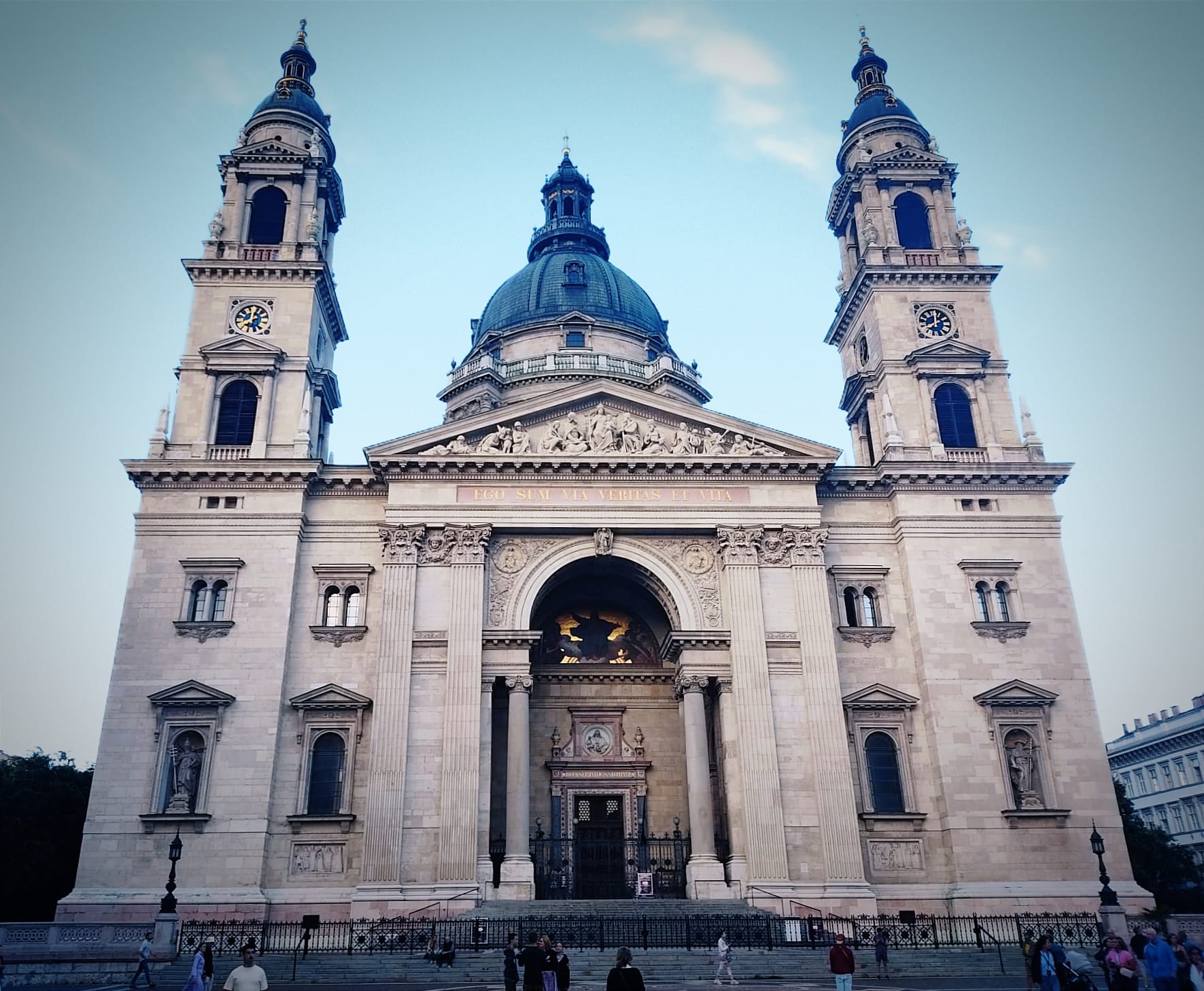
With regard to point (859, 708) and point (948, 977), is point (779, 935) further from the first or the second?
Result: point (859, 708)

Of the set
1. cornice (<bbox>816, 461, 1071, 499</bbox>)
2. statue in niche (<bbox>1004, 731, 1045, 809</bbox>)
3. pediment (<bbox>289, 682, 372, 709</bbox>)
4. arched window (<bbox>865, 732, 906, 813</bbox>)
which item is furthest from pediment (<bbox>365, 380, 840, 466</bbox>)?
statue in niche (<bbox>1004, 731, 1045, 809</bbox>)

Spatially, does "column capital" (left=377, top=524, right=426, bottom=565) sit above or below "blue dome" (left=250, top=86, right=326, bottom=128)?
below

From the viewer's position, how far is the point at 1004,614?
3875 centimetres

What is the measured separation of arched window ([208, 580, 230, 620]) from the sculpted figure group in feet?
29.1

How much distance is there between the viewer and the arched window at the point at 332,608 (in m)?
37.7

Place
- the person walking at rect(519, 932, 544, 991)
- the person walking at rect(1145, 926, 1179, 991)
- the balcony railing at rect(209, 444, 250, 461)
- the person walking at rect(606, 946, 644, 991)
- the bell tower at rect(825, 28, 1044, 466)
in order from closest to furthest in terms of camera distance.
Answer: the person walking at rect(606, 946, 644, 991) < the person walking at rect(519, 932, 544, 991) < the person walking at rect(1145, 926, 1179, 991) < the balcony railing at rect(209, 444, 250, 461) < the bell tower at rect(825, 28, 1044, 466)

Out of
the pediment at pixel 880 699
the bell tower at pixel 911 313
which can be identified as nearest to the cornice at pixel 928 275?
the bell tower at pixel 911 313

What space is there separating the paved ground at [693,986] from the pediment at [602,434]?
61.6 ft

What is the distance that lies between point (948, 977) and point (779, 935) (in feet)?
17.3

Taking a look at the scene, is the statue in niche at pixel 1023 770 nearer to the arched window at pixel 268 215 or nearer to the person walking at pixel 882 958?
the person walking at pixel 882 958

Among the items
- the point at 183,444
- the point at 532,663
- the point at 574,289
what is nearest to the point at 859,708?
the point at 532,663

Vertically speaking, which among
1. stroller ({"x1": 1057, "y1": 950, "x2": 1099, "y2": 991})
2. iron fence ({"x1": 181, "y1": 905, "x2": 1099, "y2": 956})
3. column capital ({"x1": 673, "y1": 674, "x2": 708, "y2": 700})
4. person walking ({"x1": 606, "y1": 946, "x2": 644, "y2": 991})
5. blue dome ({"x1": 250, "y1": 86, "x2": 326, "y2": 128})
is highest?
blue dome ({"x1": 250, "y1": 86, "x2": 326, "y2": 128})

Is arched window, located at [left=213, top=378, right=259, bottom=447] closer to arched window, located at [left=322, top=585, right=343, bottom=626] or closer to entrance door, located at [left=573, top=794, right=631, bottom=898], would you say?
arched window, located at [left=322, top=585, right=343, bottom=626]

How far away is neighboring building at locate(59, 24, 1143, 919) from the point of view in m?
33.9
